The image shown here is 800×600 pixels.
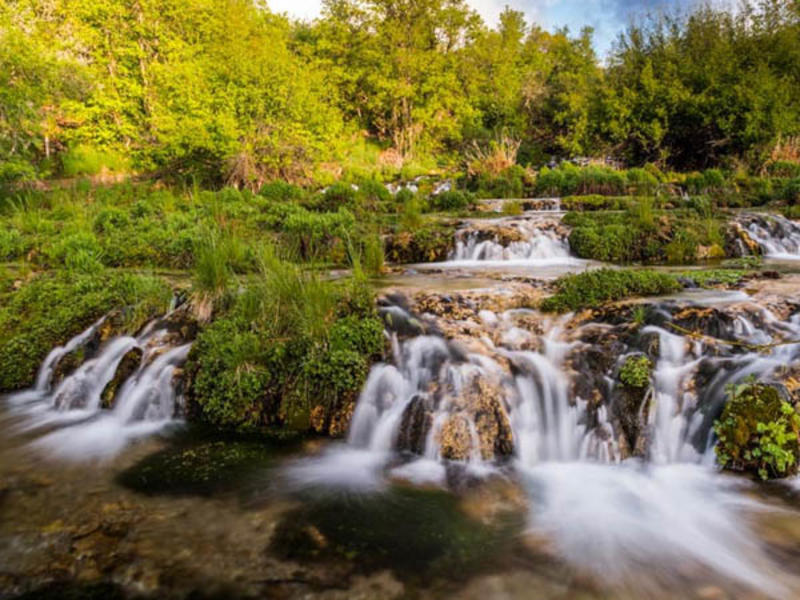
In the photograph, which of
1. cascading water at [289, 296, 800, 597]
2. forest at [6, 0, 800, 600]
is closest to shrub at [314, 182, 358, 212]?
forest at [6, 0, 800, 600]

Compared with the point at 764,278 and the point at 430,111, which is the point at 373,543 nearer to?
the point at 764,278

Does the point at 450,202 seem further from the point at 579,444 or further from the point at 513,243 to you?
the point at 579,444

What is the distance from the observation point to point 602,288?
18.4 feet

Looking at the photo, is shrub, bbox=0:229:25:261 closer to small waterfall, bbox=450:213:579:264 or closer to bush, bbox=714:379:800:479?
small waterfall, bbox=450:213:579:264

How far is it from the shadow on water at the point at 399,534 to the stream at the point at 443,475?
0.01 meters

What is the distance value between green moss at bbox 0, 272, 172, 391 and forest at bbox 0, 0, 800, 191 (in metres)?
7.70

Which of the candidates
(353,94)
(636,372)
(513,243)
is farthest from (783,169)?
(353,94)

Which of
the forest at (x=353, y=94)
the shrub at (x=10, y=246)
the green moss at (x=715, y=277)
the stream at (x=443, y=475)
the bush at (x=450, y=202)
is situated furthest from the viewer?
the forest at (x=353, y=94)

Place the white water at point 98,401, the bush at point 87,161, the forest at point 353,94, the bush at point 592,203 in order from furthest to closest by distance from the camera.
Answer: the bush at point 87,161
the forest at point 353,94
the bush at point 592,203
the white water at point 98,401

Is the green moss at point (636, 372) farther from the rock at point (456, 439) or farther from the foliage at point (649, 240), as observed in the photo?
the foliage at point (649, 240)

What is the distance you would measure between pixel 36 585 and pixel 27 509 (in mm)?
938

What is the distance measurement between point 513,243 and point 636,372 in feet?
20.7

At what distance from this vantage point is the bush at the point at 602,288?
5.45 m

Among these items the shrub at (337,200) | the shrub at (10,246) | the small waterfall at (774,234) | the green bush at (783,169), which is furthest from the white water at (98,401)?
the green bush at (783,169)
